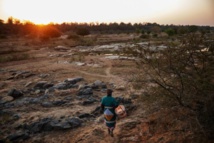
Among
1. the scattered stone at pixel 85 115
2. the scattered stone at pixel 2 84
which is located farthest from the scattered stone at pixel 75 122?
the scattered stone at pixel 2 84

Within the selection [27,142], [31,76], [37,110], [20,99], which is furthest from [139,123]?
[31,76]

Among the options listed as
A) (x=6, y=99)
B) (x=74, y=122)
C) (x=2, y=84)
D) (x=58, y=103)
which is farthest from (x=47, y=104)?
(x=2, y=84)

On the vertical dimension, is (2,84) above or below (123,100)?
below

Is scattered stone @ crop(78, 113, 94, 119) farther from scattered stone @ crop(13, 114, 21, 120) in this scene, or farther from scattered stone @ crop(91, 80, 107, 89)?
scattered stone @ crop(91, 80, 107, 89)

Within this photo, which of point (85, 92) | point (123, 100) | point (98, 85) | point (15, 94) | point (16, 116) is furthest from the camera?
point (98, 85)

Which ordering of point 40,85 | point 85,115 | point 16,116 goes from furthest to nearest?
point 40,85 → point 16,116 → point 85,115

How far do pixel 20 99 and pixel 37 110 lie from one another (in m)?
2.07

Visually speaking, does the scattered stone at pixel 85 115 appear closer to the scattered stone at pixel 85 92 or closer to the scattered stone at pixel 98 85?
the scattered stone at pixel 85 92

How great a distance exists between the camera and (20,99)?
11.3 m

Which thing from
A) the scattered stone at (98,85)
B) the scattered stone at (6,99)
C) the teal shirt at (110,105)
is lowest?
the scattered stone at (6,99)

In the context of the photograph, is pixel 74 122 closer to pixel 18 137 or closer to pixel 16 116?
pixel 18 137

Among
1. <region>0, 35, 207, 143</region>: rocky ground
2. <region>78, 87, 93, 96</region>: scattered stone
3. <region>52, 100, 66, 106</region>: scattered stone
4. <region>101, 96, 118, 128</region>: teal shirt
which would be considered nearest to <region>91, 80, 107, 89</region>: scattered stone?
<region>0, 35, 207, 143</region>: rocky ground

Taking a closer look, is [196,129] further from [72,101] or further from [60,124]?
[72,101]

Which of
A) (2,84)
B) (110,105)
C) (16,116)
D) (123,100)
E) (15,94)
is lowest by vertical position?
(16,116)
